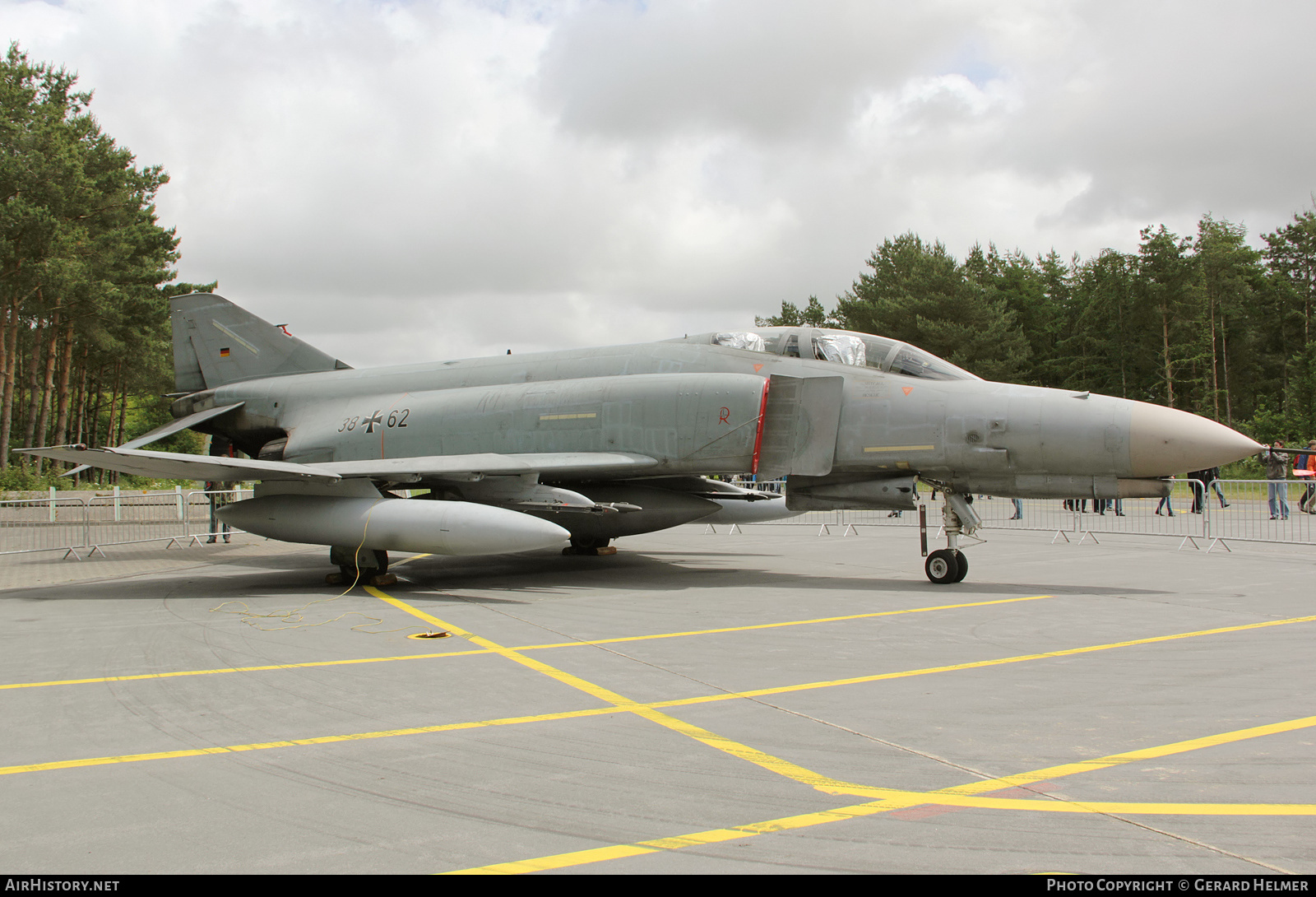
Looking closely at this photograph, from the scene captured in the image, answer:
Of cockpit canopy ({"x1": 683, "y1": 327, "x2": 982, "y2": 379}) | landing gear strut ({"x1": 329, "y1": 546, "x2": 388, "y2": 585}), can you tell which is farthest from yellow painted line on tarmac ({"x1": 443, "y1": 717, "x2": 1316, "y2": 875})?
landing gear strut ({"x1": 329, "y1": 546, "x2": 388, "y2": 585})

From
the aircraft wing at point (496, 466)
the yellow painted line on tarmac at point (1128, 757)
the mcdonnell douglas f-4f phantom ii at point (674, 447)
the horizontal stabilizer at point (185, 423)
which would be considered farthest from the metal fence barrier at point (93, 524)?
the yellow painted line on tarmac at point (1128, 757)

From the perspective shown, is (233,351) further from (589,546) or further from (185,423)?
(589,546)

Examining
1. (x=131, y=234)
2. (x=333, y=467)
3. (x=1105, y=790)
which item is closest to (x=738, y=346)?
(x=333, y=467)

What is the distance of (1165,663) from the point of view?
595 cm

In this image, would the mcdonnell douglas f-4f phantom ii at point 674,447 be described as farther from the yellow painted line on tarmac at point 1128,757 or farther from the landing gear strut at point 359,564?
the yellow painted line on tarmac at point 1128,757

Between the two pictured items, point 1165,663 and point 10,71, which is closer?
point 1165,663

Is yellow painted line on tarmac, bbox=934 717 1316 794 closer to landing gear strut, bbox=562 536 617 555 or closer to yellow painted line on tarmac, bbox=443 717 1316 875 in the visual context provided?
yellow painted line on tarmac, bbox=443 717 1316 875

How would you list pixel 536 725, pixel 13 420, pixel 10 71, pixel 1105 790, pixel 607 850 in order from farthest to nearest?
pixel 13 420, pixel 10 71, pixel 536 725, pixel 1105 790, pixel 607 850

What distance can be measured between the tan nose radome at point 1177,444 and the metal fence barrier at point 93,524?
15.5m

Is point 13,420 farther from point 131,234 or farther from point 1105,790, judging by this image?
point 1105,790

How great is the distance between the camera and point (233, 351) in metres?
15.2

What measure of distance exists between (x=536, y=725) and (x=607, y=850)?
1.76 meters

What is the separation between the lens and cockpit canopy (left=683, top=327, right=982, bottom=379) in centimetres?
1052

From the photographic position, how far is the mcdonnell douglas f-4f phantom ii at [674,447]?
9453 mm
